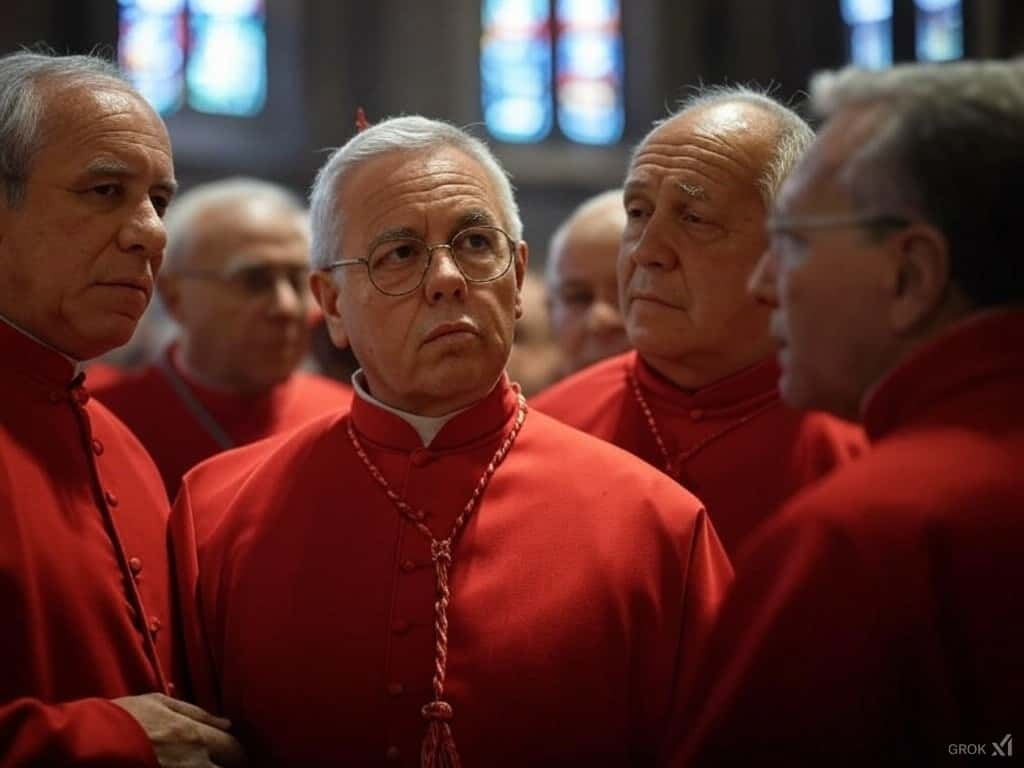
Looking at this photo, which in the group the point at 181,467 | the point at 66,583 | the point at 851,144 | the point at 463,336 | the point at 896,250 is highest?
the point at 851,144

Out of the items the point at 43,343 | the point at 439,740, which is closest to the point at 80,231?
the point at 43,343

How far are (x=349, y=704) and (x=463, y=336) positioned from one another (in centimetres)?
93

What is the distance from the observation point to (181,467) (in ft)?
20.4

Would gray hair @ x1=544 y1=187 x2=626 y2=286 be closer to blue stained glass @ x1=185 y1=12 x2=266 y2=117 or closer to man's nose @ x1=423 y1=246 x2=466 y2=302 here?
man's nose @ x1=423 y1=246 x2=466 y2=302

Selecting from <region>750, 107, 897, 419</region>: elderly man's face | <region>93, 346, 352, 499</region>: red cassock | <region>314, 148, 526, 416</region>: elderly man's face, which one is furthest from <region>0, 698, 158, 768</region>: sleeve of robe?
<region>93, 346, 352, 499</region>: red cassock

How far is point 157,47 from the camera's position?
13.3m

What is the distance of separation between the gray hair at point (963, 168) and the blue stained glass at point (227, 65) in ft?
37.0

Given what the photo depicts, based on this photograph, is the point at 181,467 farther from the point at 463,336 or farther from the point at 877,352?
the point at 877,352

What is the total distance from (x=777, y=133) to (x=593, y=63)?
10.9 meters

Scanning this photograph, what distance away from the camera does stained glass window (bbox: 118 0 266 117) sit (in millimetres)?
13258

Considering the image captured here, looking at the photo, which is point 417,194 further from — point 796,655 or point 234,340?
point 234,340

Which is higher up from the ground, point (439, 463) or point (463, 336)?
point (463, 336)

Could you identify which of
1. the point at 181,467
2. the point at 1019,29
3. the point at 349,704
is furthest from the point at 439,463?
the point at 1019,29

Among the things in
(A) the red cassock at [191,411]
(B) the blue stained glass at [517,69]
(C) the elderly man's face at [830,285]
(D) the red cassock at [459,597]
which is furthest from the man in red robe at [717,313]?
(B) the blue stained glass at [517,69]
